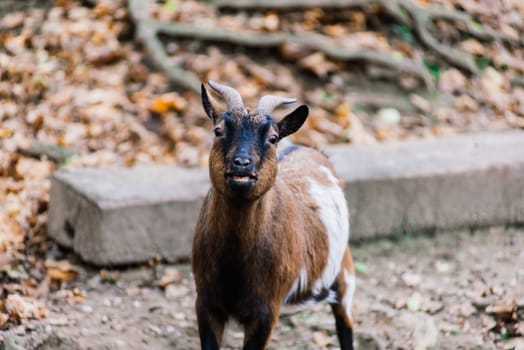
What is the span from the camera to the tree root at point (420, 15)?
27.6 ft

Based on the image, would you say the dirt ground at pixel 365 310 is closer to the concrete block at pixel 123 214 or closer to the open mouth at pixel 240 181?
the concrete block at pixel 123 214

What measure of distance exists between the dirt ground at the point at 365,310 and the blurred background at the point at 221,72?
1114mm

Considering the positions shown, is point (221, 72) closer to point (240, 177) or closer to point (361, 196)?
point (361, 196)

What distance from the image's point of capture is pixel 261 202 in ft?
12.9

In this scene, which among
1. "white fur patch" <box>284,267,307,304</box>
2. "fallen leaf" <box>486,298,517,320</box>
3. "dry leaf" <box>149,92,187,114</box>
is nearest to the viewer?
"white fur patch" <box>284,267,307,304</box>

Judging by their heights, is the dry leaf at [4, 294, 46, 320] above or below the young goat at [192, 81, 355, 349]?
below

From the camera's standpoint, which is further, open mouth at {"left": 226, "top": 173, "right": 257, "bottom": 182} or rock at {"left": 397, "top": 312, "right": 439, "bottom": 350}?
rock at {"left": 397, "top": 312, "right": 439, "bottom": 350}

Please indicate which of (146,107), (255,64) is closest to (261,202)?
(146,107)

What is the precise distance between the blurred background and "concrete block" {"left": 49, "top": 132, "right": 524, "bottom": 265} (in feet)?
2.04

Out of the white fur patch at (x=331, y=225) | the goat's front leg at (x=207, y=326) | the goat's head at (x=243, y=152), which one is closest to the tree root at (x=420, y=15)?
the white fur patch at (x=331, y=225)

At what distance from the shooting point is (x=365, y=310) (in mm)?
5523

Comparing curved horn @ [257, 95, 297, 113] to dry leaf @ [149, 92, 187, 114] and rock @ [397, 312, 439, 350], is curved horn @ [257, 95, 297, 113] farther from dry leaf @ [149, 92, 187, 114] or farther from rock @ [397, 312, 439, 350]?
dry leaf @ [149, 92, 187, 114]

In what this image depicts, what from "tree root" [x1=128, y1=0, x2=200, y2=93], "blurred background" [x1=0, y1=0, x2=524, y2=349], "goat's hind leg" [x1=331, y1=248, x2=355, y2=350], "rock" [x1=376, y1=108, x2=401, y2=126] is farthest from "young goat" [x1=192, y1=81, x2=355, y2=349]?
"rock" [x1=376, y1=108, x2=401, y2=126]

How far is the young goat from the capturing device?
3717 millimetres
